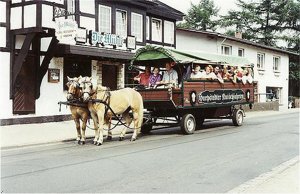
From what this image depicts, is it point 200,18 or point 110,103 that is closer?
point 110,103

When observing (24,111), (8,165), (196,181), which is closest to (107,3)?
(24,111)

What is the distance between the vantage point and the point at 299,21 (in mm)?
51719

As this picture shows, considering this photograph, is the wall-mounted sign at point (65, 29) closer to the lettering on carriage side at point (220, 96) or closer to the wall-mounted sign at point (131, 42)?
the lettering on carriage side at point (220, 96)

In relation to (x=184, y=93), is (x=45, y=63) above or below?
above

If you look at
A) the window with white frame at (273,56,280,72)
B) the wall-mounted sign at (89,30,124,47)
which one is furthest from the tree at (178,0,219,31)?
the wall-mounted sign at (89,30,124,47)

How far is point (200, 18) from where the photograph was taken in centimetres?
5778

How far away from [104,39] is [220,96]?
6891 mm

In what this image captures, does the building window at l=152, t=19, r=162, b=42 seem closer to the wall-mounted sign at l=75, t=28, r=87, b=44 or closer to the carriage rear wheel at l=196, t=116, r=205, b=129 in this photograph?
the wall-mounted sign at l=75, t=28, r=87, b=44

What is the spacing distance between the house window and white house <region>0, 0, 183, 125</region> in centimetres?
5

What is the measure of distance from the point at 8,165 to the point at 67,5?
12127mm

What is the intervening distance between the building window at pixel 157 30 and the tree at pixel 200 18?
2893cm

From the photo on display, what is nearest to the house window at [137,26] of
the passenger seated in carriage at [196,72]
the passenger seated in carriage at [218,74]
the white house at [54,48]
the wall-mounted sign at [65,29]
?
the white house at [54,48]

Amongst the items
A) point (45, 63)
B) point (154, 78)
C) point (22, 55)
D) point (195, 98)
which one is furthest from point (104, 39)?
point (195, 98)

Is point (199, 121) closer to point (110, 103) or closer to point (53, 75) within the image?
point (110, 103)
